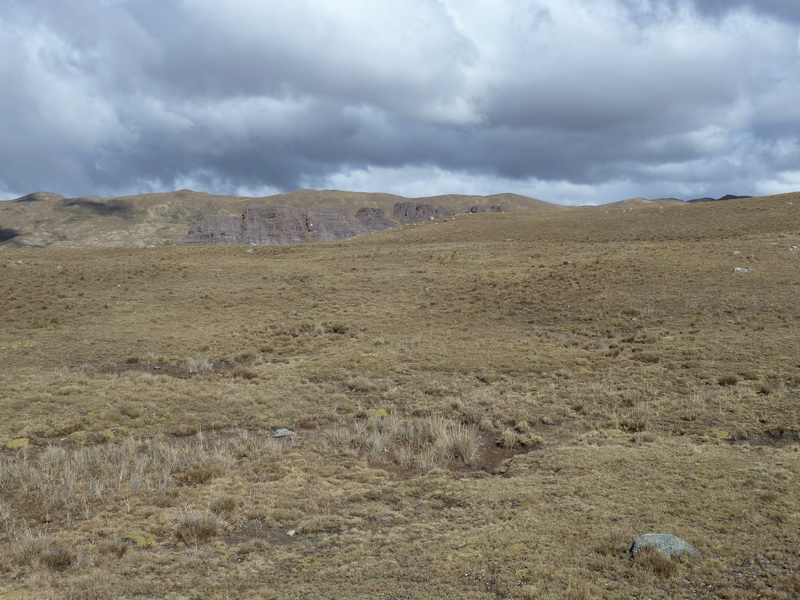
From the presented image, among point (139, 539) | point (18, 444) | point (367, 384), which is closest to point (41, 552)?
point (139, 539)

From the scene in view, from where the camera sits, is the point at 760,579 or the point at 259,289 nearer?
the point at 760,579

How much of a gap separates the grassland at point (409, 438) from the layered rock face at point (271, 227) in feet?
480

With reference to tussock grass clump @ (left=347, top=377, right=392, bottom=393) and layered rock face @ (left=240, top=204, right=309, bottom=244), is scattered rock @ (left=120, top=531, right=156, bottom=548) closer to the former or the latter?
tussock grass clump @ (left=347, top=377, right=392, bottom=393)

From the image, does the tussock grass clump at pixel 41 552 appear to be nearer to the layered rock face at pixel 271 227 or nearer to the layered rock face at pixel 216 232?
the layered rock face at pixel 271 227

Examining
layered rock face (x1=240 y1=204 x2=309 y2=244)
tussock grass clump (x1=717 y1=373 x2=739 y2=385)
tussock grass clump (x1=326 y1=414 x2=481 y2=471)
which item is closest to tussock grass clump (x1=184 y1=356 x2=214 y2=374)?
tussock grass clump (x1=326 y1=414 x2=481 y2=471)

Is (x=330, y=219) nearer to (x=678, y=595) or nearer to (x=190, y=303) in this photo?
(x=190, y=303)

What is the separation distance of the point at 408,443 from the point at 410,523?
14.3 ft

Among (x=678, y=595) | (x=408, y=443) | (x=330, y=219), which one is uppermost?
(x=330, y=219)

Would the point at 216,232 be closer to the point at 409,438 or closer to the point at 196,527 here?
the point at 409,438

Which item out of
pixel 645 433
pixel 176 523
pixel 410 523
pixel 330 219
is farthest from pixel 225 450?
pixel 330 219

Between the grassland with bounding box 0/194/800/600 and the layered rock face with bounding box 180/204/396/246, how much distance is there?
480 feet

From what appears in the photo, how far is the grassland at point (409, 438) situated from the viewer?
6.45 meters

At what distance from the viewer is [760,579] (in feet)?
18.2

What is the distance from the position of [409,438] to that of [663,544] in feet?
23.0
